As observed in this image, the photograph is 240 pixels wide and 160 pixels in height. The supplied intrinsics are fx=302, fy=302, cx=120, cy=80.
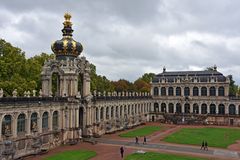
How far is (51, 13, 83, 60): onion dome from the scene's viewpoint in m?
60.3

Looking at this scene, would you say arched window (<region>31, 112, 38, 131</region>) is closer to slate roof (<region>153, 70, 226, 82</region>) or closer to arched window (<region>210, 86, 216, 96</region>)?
slate roof (<region>153, 70, 226, 82</region>)

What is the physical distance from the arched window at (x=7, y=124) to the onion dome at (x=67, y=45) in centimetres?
2066

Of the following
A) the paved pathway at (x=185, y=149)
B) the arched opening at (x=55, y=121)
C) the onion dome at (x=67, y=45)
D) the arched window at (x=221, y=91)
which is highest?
the onion dome at (x=67, y=45)

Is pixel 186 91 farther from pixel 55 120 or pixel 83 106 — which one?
pixel 55 120

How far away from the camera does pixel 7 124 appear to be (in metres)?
42.8

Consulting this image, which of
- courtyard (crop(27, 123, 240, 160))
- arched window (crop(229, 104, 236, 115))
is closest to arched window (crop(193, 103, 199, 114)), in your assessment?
arched window (crop(229, 104, 236, 115))

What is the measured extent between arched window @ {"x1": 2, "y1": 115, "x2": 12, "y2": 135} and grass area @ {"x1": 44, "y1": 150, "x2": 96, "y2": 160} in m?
6.98

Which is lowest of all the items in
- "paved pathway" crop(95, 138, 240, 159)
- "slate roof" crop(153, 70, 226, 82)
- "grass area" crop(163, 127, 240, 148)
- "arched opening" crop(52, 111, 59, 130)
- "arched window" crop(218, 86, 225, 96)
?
"paved pathway" crop(95, 138, 240, 159)

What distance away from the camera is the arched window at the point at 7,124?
42.1 m

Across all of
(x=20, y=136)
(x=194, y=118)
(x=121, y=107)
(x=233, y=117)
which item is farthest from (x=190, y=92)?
(x=20, y=136)

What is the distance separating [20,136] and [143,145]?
73.2ft

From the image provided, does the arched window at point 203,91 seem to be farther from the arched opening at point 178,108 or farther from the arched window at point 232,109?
the arched window at point 232,109

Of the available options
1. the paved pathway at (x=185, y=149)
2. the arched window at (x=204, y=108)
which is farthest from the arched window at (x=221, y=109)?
the paved pathway at (x=185, y=149)

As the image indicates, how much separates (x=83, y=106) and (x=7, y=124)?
816 inches
